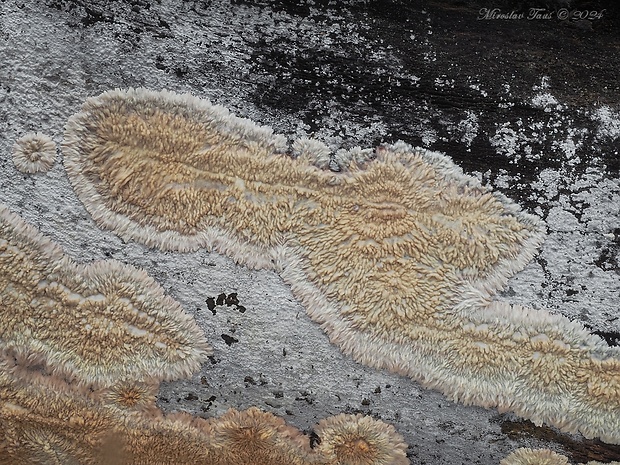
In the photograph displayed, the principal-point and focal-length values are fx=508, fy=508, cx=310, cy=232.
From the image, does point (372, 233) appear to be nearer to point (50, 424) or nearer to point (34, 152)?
point (34, 152)

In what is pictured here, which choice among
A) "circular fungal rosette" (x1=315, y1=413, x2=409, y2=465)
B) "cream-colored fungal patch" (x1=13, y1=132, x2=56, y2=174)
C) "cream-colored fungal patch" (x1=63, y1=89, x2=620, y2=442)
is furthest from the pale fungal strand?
"cream-colored fungal patch" (x1=13, y1=132, x2=56, y2=174)

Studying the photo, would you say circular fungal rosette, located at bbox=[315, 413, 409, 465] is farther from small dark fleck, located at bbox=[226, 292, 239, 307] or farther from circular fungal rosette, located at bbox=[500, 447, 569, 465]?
small dark fleck, located at bbox=[226, 292, 239, 307]

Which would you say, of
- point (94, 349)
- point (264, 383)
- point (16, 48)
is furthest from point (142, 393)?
point (16, 48)

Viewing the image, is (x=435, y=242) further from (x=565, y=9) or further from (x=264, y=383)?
(x=565, y=9)

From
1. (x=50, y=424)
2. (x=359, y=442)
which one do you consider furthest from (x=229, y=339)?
(x=50, y=424)

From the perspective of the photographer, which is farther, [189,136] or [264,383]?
[264,383]

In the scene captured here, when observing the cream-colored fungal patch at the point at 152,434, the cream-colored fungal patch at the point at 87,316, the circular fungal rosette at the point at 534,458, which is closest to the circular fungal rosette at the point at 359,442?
the cream-colored fungal patch at the point at 152,434
